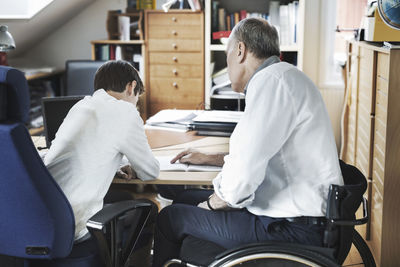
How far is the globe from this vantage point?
250cm

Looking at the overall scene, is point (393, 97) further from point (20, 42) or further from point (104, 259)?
point (20, 42)

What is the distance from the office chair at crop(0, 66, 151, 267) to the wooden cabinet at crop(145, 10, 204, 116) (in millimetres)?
2685

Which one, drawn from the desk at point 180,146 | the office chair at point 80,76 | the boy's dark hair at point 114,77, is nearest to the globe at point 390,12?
the desk at point 180,146

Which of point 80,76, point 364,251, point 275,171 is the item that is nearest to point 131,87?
point 275,171

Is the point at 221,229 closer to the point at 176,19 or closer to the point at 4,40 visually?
the point at 4,40

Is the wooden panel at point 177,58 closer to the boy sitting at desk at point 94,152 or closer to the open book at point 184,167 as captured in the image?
the open book at point 184,167

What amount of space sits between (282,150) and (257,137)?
0.13 meters

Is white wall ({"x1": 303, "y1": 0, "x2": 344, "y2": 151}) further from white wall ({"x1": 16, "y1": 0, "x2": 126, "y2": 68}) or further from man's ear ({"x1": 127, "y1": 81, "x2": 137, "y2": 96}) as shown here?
man's ear ({"x1": 127, "y1": 81, "x2": 137, "y2": 96})

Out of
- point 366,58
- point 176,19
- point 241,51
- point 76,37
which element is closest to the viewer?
point 241,51

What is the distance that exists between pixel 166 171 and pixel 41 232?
1.83 ft

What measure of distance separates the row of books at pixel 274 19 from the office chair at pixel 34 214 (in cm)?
273

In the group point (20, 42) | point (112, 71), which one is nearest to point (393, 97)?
point (112, 71)

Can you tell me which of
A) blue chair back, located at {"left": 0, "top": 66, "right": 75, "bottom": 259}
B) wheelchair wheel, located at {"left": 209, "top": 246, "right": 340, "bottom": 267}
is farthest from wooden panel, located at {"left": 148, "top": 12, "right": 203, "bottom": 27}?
wheelchair wheel, located at {"left": 209, "top": 246, "right": 340, "bottom": 267}

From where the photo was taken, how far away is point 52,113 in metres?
2.54
